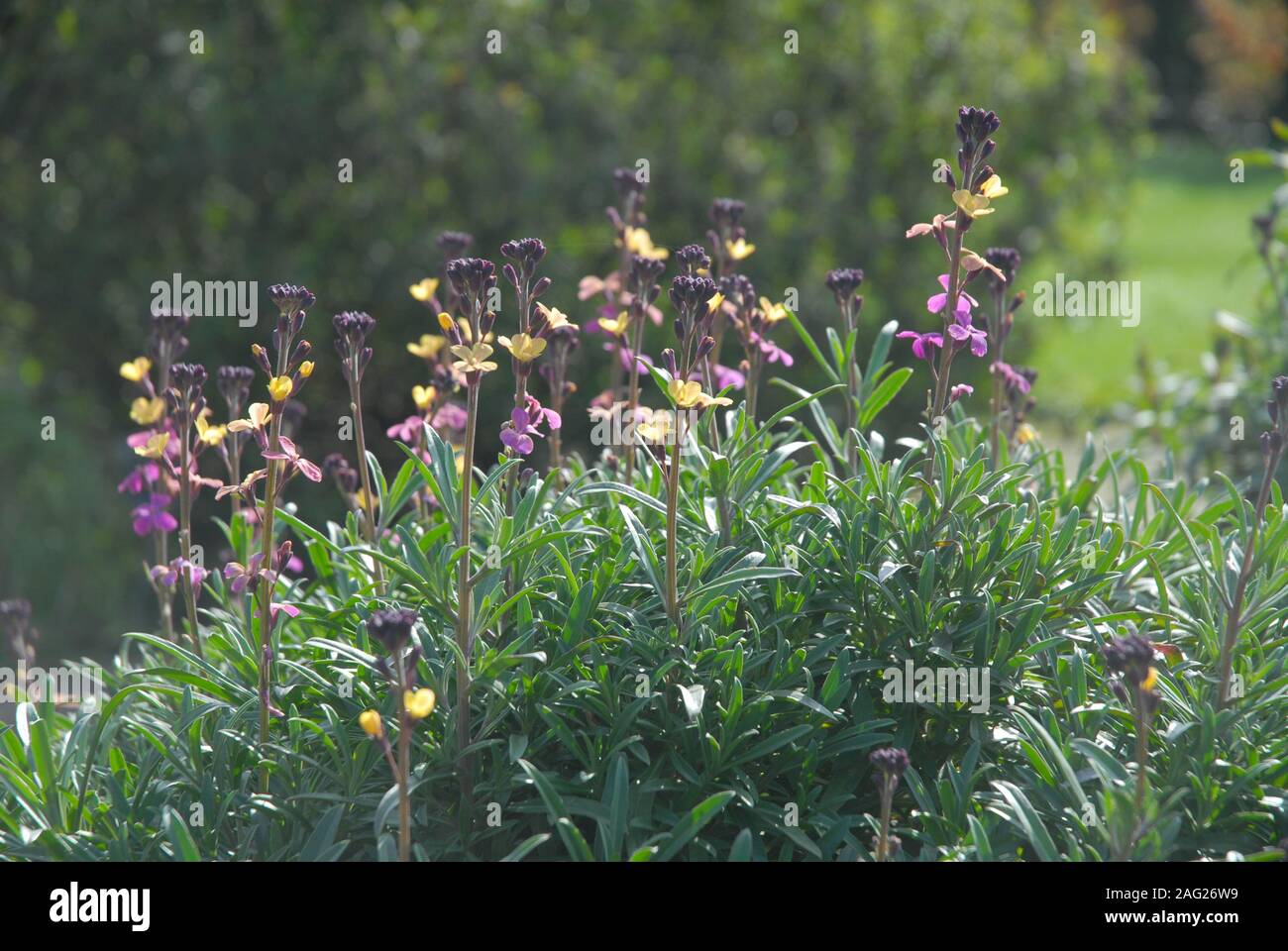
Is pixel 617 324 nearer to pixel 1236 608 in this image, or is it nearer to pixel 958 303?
pixel 958 303

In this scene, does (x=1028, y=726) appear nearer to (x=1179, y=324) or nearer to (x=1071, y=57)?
(x=1071, y=57)

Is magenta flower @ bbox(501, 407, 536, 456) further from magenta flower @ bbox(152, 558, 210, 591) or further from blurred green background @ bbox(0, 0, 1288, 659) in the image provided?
blurred green background @ bbox(0, 0, 1288, 659)

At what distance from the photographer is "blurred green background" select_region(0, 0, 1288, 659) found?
711 cm

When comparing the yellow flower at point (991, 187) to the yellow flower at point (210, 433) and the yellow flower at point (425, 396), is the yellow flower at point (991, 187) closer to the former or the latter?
the yellow flower at point (425, 396)

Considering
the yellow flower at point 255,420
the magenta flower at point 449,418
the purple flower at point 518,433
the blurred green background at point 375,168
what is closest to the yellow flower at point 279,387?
the yellow flower at point 255,420

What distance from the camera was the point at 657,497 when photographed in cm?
304

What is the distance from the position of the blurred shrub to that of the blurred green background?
1 centimetres

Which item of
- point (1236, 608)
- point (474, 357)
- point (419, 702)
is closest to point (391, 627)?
point (419, 702)

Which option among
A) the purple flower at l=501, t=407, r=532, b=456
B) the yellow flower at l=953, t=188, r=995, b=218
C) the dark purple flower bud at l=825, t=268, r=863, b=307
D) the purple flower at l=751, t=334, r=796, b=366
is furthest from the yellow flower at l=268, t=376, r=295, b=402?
the yellow flower at l=953, t=188, r=995, b=218

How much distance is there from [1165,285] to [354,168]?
11.1m

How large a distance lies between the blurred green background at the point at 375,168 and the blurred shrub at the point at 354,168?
1cm

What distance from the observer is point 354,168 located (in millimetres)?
7402
